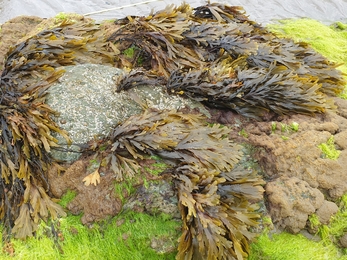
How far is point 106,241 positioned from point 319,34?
479 centimetres

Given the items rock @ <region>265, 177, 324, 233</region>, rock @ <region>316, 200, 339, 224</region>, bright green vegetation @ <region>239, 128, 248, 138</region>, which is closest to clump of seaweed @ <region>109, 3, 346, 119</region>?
bright green vegetation @ <region>239, 128, 248, 138</region>

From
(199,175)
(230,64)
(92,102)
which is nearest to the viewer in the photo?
(199,175)

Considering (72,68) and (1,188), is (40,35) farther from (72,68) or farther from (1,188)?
(1,188)

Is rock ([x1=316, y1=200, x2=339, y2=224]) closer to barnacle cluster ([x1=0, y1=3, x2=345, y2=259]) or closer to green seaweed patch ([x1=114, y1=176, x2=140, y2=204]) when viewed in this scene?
barnacle cluster ([x1=0, y1=3, x2=345, y2=259])

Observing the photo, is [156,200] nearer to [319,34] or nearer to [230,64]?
[230,64]

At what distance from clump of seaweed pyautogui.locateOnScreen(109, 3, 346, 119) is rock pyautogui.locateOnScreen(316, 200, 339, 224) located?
966 mm

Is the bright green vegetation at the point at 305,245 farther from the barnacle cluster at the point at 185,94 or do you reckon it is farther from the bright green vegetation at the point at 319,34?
the bright green vegetation at the point at 319,34

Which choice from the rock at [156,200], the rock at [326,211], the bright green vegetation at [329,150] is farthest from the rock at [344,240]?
the rock at [156,200]

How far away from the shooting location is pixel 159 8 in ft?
21.0

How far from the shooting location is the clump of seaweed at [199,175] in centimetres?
254

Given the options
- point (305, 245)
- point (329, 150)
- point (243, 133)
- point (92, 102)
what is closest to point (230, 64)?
point (243, 133)

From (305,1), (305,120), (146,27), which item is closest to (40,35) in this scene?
(146,27)

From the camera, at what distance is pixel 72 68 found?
330cm

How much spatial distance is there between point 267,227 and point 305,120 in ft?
3.90
